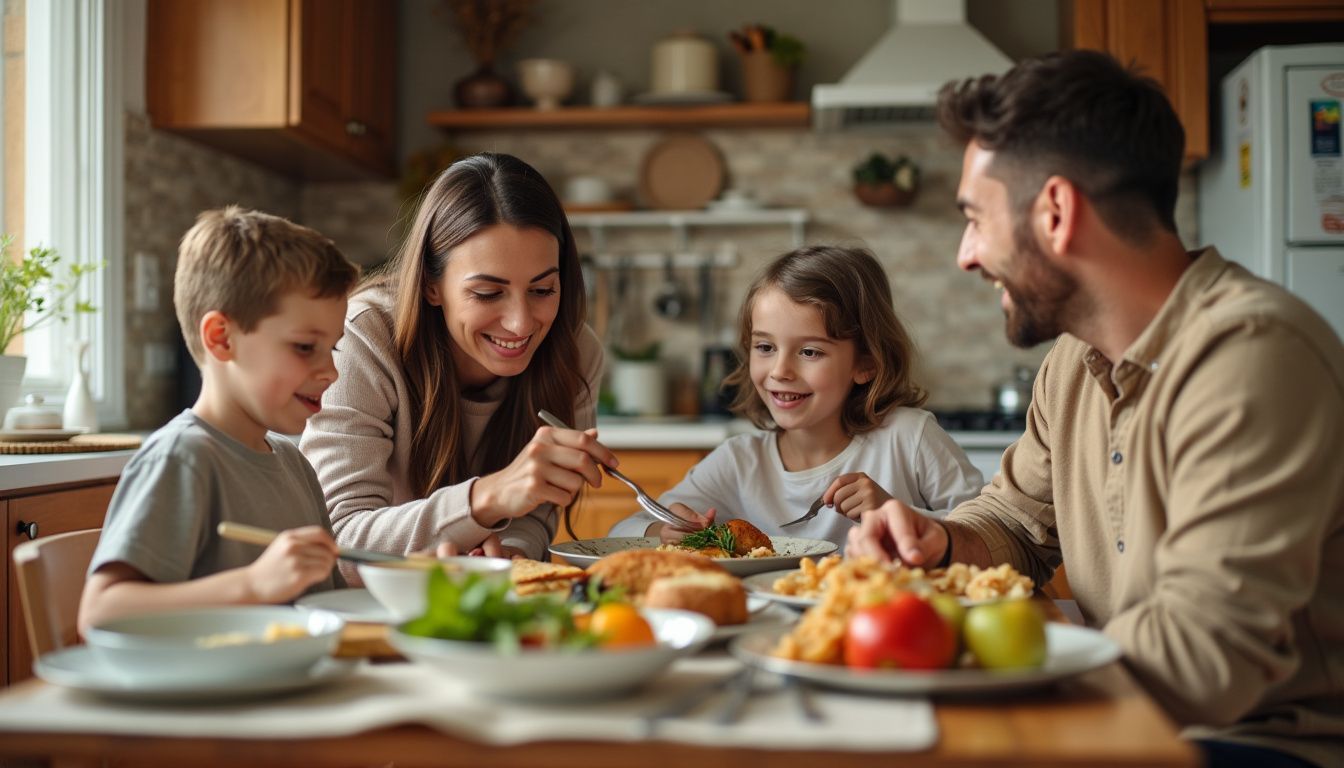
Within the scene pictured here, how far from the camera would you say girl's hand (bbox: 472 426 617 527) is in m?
1.60

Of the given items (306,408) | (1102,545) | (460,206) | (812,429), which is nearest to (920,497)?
(812,429)

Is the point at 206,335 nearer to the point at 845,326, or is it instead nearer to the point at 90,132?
the point at 845,326

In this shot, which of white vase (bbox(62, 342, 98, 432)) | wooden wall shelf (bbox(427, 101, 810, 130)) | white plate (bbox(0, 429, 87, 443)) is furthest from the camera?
wooden wall shelf (bbox(427, 101, 810, 130))

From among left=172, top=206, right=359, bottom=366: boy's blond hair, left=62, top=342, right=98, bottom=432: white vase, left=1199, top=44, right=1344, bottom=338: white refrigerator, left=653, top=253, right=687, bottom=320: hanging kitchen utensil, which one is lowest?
left=62, top=342, right=98, bottom=432: white vase

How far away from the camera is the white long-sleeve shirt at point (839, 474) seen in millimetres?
2307

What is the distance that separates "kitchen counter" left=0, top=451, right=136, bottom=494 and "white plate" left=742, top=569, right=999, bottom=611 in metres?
1.26

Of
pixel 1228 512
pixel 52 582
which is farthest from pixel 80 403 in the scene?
pixel 1228 512

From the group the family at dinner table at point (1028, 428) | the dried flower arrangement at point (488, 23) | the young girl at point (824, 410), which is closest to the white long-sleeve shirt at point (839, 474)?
the young girl at point (824, 410)

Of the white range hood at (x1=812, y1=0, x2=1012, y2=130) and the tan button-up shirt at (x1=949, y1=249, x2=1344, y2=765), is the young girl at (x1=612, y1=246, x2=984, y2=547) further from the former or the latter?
the white range hood at (x1=812, y1=0, x2=1012, y2=130)

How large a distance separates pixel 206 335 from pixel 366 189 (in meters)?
3.43

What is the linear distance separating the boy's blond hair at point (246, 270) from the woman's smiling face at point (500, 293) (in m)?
0.55

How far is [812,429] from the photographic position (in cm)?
247

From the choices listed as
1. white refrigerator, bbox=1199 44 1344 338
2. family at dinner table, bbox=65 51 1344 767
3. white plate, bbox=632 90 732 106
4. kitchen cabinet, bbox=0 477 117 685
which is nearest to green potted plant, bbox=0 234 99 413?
kitchen cabinet, bbox=0 477 117 685

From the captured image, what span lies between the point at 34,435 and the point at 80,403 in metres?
0.47
